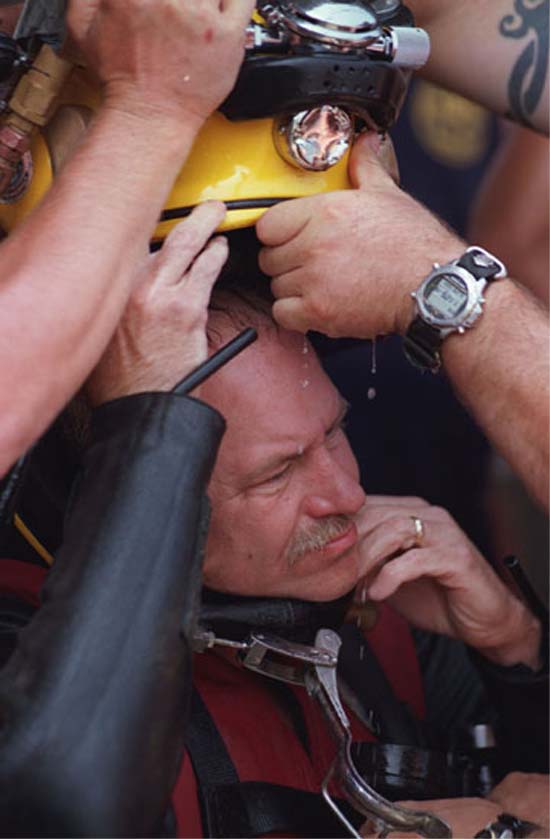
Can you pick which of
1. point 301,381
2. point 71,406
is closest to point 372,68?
point 301,381

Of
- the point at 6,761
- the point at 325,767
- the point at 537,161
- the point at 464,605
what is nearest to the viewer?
the point at 6,761

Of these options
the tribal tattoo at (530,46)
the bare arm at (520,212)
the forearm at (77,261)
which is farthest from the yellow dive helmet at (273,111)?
the bare arm at (520,212)

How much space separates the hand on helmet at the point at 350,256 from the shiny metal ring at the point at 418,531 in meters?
0.55

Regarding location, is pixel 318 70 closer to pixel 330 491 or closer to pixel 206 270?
pixel 206 270

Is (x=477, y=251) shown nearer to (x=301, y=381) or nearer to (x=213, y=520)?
(x=301, y=381)

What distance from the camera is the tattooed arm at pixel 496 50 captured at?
2686 millimetres

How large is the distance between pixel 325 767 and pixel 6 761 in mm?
863

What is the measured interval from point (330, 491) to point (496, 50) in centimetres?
85

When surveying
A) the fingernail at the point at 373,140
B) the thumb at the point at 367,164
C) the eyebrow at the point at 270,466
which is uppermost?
the fingernail at the point at 373,140

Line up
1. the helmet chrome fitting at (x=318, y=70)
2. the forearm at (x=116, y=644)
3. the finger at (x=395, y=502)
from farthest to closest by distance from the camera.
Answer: the finger at (x=395, y=502) → the helmet chrome fitting at (x=318, y=70) → the forearm at (x=116, y=644)

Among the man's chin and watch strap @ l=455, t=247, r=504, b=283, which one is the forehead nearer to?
the man's chin

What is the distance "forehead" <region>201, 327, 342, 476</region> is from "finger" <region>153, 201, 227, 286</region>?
10.3 inches

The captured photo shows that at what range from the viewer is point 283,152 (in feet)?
7.34

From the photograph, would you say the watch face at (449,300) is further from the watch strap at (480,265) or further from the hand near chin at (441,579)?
the hand near chin at (441,579)
